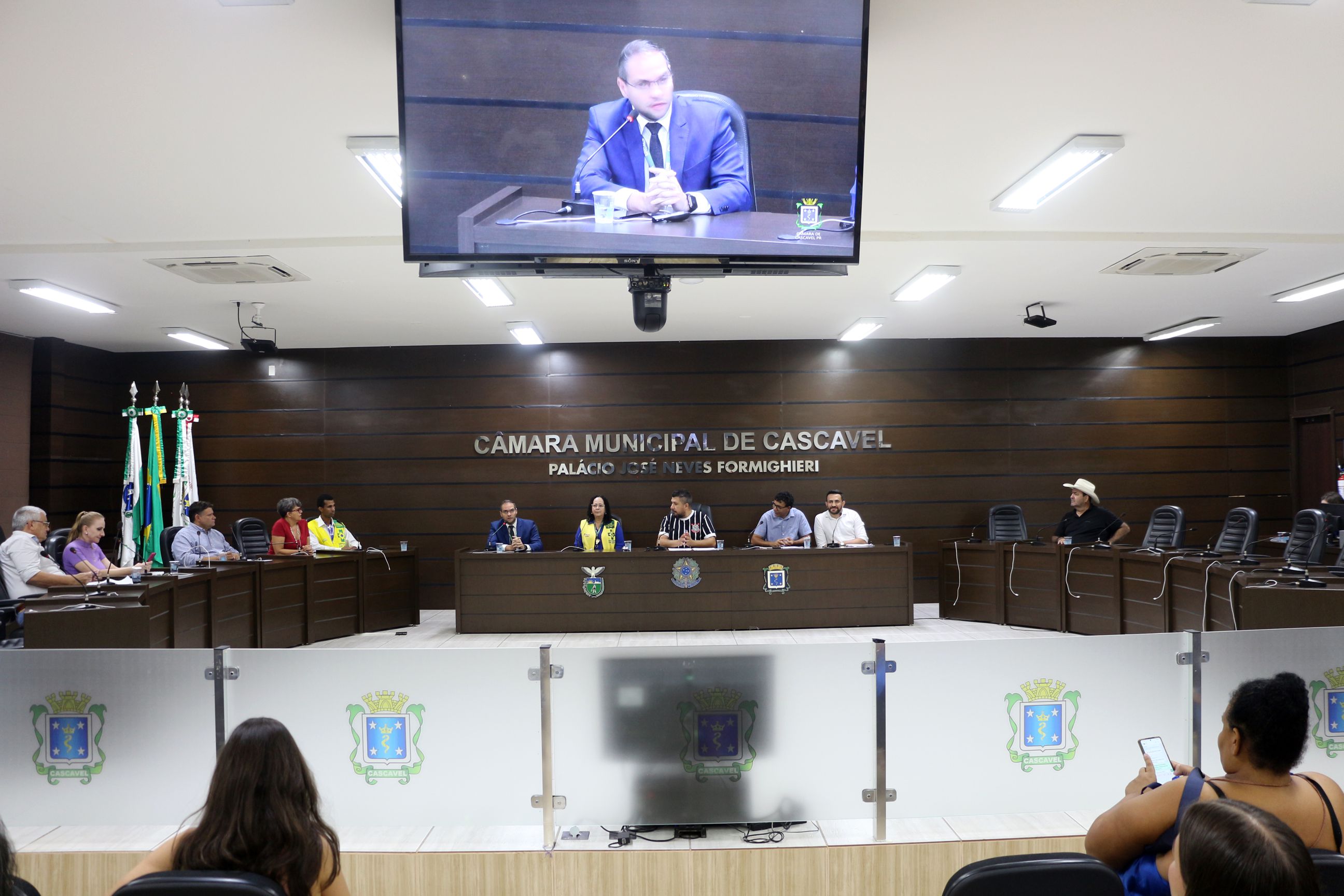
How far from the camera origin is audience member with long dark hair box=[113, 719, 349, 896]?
1843 mm

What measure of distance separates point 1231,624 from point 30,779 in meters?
6.75

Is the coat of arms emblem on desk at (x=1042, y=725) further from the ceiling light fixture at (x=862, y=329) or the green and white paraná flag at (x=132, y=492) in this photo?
the green and white paraná flag at (x=132, y=492)

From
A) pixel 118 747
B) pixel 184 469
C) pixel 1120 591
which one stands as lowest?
pixel 1120 591

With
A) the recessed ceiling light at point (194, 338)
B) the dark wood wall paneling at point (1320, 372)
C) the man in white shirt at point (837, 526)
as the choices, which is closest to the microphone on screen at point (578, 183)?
the man in white shirt at point (837, 526)

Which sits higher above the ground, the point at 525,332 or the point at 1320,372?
the point at 525,332

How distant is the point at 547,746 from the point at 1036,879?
175 cm

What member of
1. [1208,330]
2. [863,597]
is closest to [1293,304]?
[1208,330]

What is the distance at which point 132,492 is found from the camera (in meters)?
9.54

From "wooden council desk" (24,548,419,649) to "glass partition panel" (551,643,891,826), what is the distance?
3.27 meters

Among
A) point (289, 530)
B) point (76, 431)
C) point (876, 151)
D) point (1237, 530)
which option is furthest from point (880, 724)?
point (76, 431)

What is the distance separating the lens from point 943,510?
1087cm

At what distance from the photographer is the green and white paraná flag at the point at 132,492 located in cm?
941

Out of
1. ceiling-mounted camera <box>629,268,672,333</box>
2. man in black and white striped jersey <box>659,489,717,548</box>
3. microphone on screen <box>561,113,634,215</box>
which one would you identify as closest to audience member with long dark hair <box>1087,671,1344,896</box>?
ceiling-mounted camera <box>629,268,672,333</box>

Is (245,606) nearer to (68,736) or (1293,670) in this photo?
(68,736)
